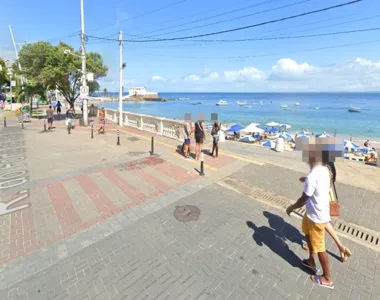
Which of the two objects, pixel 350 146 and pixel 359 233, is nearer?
pixel 359 233

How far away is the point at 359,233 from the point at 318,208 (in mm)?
2460

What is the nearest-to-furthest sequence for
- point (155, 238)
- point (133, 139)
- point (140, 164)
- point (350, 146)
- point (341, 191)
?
point (155, 238), point (341, 191), point (140, 164), point (133, 139), point (350, 146)

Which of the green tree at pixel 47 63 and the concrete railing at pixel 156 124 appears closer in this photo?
the concrete railing at pixel 156 124

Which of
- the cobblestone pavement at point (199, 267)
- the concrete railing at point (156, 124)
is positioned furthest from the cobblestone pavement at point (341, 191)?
the concrete railing at point (156, 124)

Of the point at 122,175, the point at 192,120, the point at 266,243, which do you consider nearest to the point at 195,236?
the point at 266,243

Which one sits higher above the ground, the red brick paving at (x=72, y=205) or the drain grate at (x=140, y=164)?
the drain grate at (x=140, y=164)

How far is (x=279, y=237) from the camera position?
13.8 feet

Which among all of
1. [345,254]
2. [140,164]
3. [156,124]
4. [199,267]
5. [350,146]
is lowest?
[350,146]

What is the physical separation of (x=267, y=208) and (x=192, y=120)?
480 centimetres

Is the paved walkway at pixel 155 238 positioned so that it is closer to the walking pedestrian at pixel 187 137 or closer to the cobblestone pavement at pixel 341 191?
the cobblestone pavement at pixel 341 191

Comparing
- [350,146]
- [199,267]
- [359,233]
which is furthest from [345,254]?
[350,146]

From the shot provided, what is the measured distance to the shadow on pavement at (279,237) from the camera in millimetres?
3656

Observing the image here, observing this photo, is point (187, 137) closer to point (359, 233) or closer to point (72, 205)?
point (72, 205)

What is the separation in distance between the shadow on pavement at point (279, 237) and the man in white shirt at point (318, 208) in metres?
0.45
